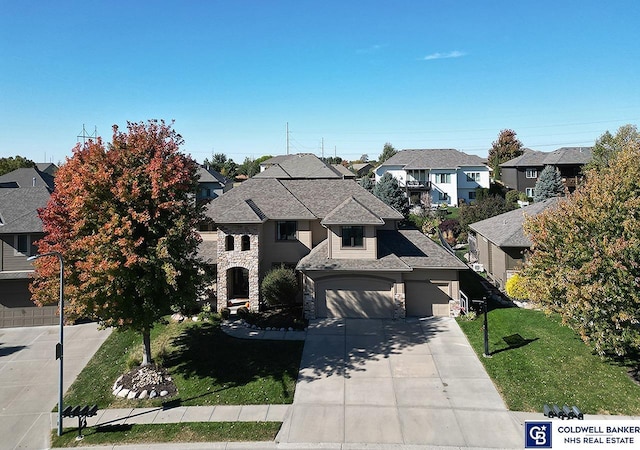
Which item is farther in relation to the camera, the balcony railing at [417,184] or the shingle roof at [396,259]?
the balcony railing at [417,184]

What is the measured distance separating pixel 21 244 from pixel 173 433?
17.9 meters

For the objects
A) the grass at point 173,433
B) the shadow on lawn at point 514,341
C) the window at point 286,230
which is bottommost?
the grass at point 173,433

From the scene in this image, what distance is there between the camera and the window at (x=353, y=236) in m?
23.0

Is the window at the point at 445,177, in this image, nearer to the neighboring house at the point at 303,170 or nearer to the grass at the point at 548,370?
→ the neighboring house at the point at 303,170

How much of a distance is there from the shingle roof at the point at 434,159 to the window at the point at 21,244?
156 feet

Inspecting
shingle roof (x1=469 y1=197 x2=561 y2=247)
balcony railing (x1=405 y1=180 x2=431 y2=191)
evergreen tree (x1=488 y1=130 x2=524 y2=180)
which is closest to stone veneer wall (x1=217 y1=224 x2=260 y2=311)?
shingle roof (x1=469 y1=197 x2=561 y2=247)

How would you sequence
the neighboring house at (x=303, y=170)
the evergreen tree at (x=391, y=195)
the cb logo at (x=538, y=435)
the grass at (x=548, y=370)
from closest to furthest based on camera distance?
the cb logo at (x=538, y=435)
the grass at (x=548, y=370)
the evergreen tree at (x=391, y=195)
the neighboring house at (x=303, y=170)

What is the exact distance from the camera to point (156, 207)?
15453mm

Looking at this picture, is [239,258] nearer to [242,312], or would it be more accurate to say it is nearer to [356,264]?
[242,312]

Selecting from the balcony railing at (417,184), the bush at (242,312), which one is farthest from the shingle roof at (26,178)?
the balcony railing at (417,184)

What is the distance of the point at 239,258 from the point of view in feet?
79.0

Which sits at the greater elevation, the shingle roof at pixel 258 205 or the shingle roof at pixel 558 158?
the shingle roof at pixel 558 158

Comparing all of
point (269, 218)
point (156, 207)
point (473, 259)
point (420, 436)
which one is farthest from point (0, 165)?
point (420, 436)

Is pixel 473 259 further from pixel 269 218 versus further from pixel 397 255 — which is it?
pixel 269 218
